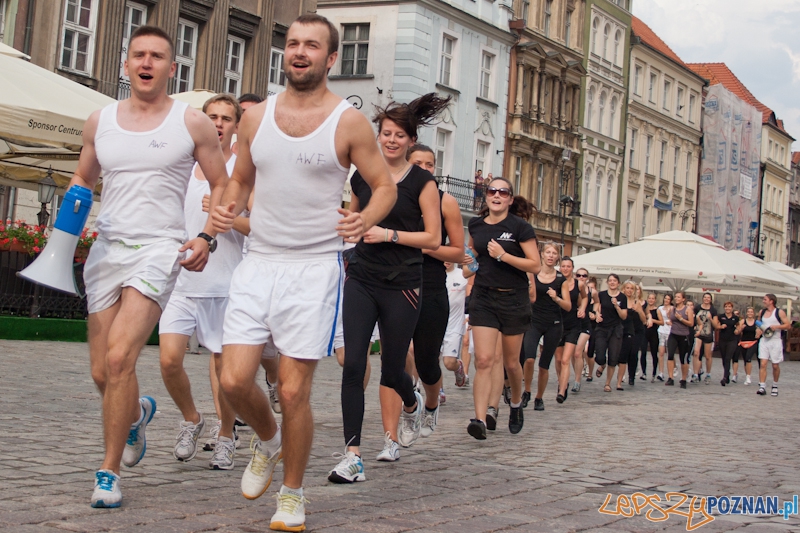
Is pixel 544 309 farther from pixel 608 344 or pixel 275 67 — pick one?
pixel 275 67

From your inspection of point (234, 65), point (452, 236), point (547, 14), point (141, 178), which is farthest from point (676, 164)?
point (141, 178)

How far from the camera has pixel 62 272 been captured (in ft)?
17.6

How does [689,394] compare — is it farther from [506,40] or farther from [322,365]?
[506,40]

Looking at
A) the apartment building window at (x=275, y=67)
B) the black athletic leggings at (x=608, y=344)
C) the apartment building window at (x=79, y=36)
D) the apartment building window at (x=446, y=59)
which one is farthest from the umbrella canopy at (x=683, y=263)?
the apartment building window at (x=446, y=59)

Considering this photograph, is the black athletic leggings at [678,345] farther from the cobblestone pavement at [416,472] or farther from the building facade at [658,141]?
the building facade at [658,141]

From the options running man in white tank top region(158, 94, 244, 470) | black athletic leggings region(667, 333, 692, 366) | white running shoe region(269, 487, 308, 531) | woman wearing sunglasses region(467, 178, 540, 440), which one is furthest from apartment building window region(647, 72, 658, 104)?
white running shoe region(269, 487, 308, 531)

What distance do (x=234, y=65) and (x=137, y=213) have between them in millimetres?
25686

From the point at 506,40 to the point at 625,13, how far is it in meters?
14.7

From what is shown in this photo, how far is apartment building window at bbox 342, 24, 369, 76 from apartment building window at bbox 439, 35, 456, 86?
2752mm

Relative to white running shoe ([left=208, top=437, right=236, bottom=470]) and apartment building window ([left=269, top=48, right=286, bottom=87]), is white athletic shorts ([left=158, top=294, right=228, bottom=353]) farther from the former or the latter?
apartment building window ([left=269, top=48, right=286, bottom=87])

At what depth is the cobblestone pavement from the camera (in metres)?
5.14

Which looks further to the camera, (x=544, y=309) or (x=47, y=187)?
(x=47, y=187)

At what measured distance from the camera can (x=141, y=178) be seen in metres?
5.57

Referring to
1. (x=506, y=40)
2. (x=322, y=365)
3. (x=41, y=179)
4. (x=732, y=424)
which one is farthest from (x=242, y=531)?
(x=506, y=40)
